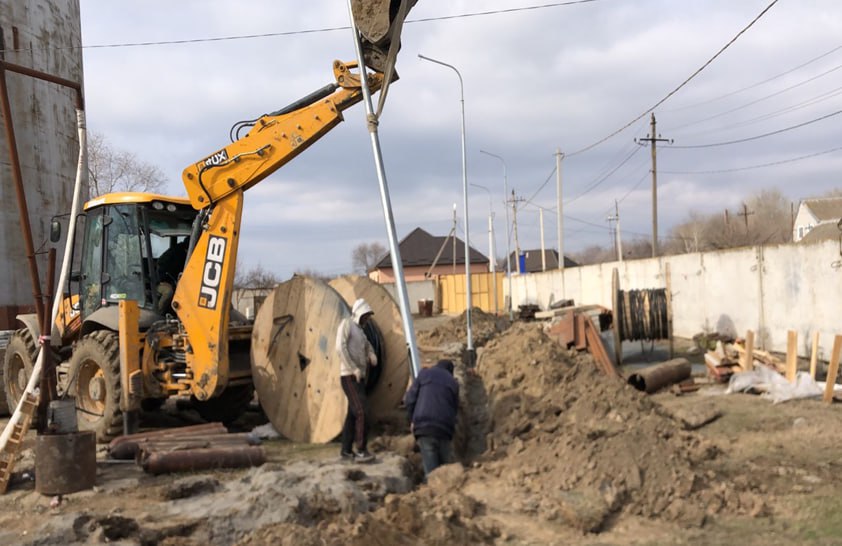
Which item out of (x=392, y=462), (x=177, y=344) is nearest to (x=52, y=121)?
(x=177, y=344)

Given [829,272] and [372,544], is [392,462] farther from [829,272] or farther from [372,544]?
[829,272]

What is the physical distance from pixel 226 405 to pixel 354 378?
10.4 ft

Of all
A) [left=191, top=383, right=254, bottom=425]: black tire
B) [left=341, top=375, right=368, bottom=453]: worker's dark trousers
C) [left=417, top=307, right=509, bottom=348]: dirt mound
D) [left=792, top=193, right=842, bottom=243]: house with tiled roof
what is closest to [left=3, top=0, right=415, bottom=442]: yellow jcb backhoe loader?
[left=191, top=383, right=254, bottom=425]: black tire

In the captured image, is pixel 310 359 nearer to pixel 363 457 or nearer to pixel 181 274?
pixel 363 457

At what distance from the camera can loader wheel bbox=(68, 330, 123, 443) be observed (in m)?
8.45

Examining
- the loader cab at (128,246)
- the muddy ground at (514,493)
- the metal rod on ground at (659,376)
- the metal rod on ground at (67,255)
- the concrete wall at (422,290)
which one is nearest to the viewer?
the muddy ground at (514,493)

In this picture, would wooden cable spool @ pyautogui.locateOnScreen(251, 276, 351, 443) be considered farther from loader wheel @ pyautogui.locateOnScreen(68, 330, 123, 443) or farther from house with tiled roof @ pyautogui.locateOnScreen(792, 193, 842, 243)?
house with tiled roof @ pyautogui.locateOnScreen(792, 193, 842, 243)

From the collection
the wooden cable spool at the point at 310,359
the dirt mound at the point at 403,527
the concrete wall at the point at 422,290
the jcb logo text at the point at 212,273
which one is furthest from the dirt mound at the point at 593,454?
the concrete wall at the point at 422,290

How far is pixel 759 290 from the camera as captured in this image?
645 inches

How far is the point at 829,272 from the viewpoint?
13836 mm

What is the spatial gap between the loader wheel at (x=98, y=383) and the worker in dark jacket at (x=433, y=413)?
3.79 meters

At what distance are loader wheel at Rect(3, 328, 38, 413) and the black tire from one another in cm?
292

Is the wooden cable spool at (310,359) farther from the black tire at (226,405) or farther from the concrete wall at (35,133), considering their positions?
the concrete wall at (35,133)

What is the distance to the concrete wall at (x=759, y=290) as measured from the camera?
13977mm
